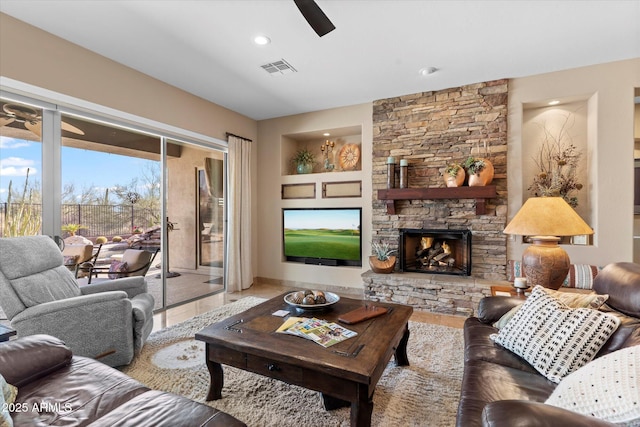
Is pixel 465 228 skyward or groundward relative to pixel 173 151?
groundward

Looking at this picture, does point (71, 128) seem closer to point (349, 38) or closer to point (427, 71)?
point (349, 38)

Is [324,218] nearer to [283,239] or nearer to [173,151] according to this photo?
[283,239]

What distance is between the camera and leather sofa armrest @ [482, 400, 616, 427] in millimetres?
797

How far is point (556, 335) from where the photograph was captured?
4.68ft

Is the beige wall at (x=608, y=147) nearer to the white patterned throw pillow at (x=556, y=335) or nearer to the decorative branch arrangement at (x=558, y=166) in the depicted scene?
the decorative branch arrangement at (x=558, y=166)

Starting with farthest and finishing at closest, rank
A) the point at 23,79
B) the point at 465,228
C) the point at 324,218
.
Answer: the point at 324,218, the point at 465,228, the point at 23,79

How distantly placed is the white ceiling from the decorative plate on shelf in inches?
44.2

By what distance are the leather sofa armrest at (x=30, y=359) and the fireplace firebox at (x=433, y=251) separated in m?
3.50

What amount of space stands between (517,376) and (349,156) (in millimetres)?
3687

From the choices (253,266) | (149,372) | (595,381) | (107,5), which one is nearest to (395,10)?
(107,5)

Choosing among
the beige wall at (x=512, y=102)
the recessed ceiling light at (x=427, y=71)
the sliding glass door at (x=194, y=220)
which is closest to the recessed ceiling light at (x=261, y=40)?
the beige wall at (x=512, y=102)

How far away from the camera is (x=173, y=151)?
390 centimetres

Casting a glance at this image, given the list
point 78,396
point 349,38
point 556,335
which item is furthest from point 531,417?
point 349,38

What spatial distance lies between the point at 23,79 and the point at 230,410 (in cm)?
298
